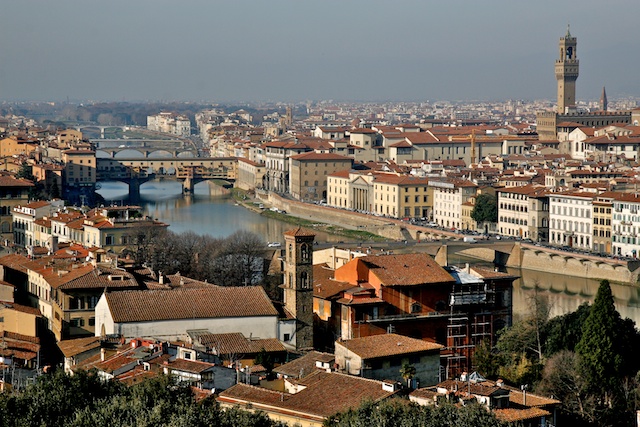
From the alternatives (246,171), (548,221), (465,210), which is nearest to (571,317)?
(548,221)

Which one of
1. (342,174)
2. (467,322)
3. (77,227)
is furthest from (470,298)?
(342,174)

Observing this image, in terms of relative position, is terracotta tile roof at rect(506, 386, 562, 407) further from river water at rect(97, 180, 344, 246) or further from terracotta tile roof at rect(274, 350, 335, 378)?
river water at rect(97, 180, 344, 246)

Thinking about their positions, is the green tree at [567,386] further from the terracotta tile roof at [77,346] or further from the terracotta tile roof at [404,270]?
the terracotta tile roof at [77,346]

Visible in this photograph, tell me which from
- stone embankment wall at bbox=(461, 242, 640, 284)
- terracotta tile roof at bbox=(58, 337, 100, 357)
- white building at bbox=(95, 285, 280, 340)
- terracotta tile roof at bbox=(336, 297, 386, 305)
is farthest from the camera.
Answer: stone embankment wall at bbox=(461, 242, 640, 284)

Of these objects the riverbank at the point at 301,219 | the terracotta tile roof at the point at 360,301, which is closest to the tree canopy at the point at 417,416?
the terracotta tile roof at the point at 360,301

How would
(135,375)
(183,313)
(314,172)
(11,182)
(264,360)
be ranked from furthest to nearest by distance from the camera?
1. (314,172)
2. (11,182)
3. (183,313)
4. (264,360)
5. (135,375)

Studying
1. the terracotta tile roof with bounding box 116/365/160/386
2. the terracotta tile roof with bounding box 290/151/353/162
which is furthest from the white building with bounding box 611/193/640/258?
the terracotta tile roof with bounding box 116/365/160/386

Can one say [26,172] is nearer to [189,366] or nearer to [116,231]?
[116,231]
